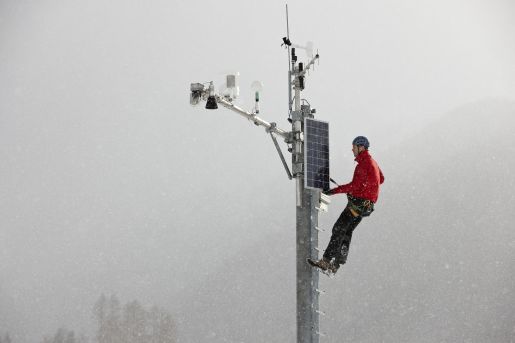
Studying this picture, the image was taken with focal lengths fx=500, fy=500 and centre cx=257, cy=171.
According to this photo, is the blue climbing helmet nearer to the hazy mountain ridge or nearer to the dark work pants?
the dark work pants

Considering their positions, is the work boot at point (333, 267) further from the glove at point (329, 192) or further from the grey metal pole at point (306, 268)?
the glove at point (329, 192)

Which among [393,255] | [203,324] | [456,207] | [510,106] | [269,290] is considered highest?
[510,106]

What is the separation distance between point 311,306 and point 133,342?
96429mm

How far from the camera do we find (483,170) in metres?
148

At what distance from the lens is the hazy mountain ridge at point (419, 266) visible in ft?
343

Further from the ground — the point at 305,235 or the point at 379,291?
the point at 305,235

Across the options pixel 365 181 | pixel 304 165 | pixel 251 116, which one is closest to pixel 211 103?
pixel 251 116

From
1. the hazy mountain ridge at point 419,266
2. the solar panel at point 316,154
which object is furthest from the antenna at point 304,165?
the hazy mountain ridge at point 419,266

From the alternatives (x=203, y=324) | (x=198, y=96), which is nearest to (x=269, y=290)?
(x=203, y=324)

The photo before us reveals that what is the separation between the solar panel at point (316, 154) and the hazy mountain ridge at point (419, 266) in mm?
95399

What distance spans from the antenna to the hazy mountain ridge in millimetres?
95524

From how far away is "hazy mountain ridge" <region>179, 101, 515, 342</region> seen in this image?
343ft

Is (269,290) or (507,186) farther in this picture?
(269,290)

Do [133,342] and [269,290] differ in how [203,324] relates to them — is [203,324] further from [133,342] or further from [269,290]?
[133,342]
